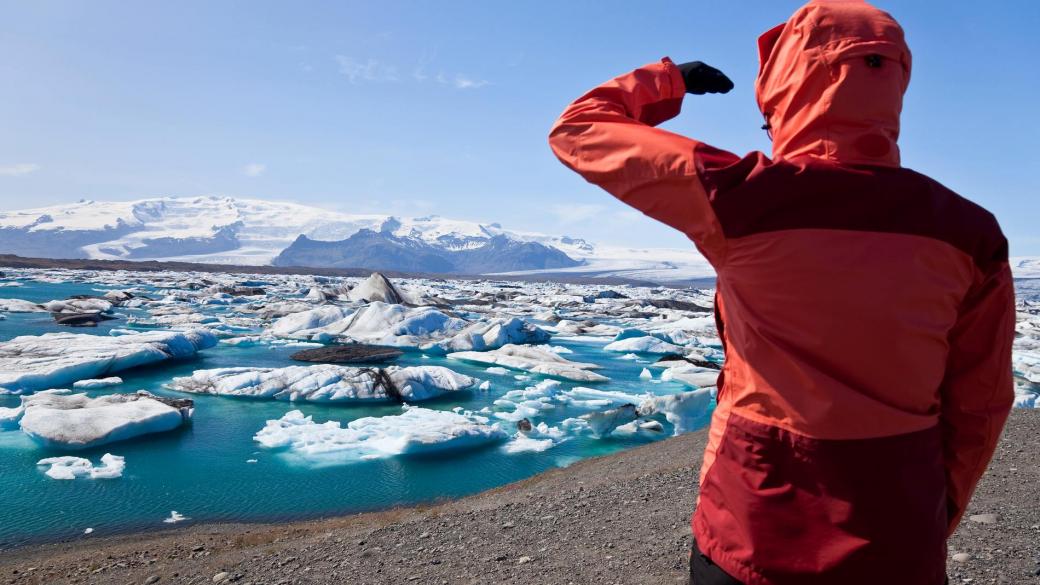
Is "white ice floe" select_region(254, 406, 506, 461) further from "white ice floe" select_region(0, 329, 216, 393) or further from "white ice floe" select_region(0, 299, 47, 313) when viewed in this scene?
"white ice floe" select_region(0, 299, 47, 313)

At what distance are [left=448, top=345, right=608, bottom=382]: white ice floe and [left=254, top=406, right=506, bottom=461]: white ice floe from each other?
16.9 feet

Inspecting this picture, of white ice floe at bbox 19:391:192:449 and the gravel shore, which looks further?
white ice floe at bbox 19:391:192:449

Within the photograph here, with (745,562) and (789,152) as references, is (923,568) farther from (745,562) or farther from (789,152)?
(789,152)

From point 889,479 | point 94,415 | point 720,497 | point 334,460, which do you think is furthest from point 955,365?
point 94,415

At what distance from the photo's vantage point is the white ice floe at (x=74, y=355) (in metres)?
12.1

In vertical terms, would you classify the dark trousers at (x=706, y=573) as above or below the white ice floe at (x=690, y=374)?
above

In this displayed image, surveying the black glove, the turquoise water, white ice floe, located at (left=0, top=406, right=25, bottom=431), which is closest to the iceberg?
the turquoise water

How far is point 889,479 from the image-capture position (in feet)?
3.69

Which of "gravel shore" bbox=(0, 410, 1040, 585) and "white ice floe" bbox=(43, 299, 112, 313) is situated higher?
"gravel shore" bbox=(0, 410, 1040, 585)

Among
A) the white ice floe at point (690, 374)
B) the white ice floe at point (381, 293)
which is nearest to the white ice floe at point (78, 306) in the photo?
the white ice floe at point (381, 293)

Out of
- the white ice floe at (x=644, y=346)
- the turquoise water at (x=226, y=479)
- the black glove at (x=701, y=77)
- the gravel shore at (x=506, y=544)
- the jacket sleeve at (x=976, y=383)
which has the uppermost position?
the black glove at (x=701, y=77)

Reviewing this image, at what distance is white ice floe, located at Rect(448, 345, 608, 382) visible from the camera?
1554 centimetres

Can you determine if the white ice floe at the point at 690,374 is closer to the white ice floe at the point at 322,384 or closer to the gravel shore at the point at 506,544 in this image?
the white ice floe at the point at 322,384

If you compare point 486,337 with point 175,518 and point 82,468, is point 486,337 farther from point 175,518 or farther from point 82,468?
point 175,518
